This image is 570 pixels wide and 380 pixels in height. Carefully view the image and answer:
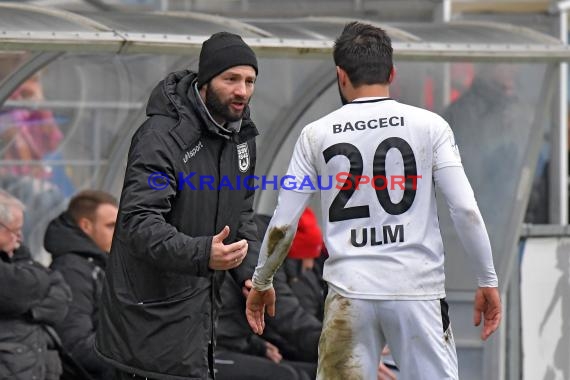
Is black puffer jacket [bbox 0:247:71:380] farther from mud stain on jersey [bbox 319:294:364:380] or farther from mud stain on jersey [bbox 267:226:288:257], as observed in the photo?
mud stain on jersey [bbox 319:294:364:380]

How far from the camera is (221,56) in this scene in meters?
5.20

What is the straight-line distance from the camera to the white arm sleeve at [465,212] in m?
4.88

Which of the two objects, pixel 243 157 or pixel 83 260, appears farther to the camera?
pixel 83 260

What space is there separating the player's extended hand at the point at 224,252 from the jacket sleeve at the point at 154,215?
0.02m

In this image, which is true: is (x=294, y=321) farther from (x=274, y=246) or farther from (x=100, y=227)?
(x=274, y=246)

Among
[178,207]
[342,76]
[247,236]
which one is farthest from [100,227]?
[342,76]

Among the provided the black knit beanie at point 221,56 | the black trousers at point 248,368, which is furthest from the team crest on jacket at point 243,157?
the black trousers at point 248,368

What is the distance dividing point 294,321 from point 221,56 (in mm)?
2599

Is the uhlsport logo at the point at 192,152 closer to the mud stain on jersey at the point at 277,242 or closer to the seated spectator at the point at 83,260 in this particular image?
the mud stain on jersey at the point at 277,242

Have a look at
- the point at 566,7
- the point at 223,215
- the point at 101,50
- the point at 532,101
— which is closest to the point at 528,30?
the point at 532,101

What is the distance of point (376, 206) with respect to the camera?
4.88 meters

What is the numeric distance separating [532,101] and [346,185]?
11.7ft

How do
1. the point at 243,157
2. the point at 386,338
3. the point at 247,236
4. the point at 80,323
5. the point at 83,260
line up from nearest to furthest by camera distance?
1. the point at 386,338
2. the point at 243,157
3. the point at 247,236
4. the point at 80,323
5. the point at 83,260

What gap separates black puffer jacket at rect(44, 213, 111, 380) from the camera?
270 inches
